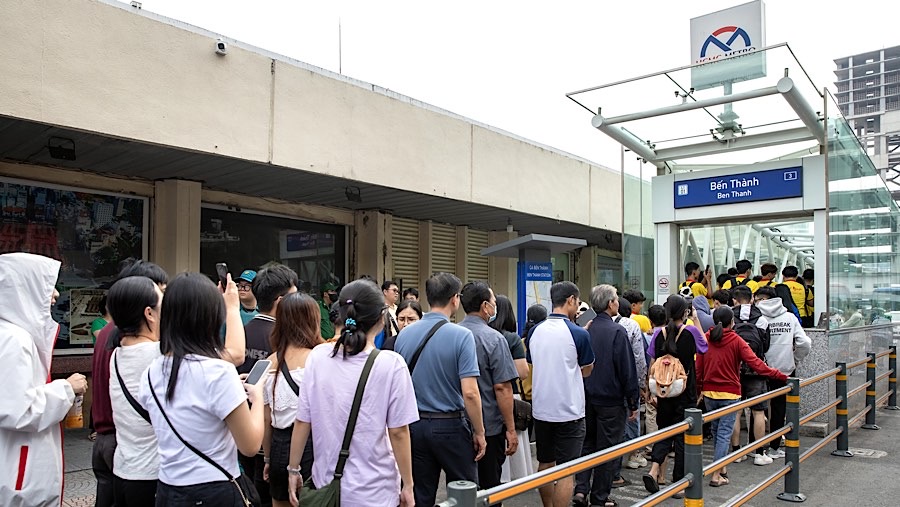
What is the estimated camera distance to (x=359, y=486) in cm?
300

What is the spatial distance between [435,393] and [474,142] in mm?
7090

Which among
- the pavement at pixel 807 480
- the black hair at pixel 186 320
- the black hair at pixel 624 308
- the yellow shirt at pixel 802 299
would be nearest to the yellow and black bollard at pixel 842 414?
the pavement at pixel 807 480

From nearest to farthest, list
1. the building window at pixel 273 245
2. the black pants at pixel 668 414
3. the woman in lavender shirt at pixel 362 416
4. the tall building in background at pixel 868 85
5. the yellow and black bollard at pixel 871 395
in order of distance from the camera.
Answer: the woman in lavender shirt at pixel 362 416 → the black pants at pixel 668 414 → the yellow and black bollard at pixel 871 395 → the building window at pixel 273 245 → the tall building in background at pixel 868 85

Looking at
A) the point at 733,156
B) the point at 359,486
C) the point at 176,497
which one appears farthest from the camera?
the point at 733,156

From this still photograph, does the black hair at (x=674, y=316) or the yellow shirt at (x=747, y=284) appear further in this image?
the yellow shirt at (x=747, y=284)

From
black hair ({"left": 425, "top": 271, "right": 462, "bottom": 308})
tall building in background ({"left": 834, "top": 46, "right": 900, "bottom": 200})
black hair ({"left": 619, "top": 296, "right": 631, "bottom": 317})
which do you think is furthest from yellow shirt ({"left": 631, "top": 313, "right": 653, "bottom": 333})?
tall building in background ({"left": 834, "top": 46, "right": 900, "bottom": 200})

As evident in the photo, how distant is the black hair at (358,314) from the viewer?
3.08 m

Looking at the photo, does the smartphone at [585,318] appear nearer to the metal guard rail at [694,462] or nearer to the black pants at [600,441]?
the black pants at [600,441]

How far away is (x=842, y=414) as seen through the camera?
7.34 m

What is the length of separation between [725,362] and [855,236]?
5.53 m

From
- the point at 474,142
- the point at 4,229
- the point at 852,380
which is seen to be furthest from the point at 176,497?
the point at 852,380

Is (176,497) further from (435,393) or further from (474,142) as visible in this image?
(474,142)

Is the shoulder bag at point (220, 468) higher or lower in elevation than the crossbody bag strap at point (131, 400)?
lower

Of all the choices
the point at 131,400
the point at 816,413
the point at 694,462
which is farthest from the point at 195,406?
the point at 816,413
